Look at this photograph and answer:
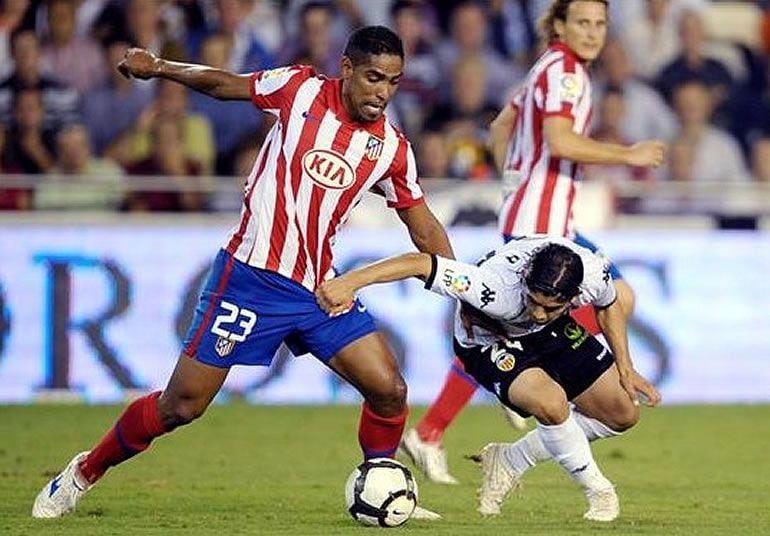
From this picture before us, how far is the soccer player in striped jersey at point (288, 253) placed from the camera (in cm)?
841

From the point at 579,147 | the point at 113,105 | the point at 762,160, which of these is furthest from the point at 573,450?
the point at 762,160

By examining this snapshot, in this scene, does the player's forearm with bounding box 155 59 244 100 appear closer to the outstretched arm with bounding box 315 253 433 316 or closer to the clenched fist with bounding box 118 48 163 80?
the clenched fist with bounding box 118 48 163 80

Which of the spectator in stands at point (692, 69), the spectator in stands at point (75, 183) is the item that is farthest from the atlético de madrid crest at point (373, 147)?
the spectator in stands at point (692, 69)

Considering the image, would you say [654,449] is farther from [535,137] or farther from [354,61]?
[354,61]

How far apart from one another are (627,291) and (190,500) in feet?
8.23

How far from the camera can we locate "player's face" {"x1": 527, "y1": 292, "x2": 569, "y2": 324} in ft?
27.1

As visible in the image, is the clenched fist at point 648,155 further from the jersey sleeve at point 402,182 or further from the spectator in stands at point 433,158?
the spectator in stands at point 433,158

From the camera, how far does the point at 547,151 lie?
1059 cm

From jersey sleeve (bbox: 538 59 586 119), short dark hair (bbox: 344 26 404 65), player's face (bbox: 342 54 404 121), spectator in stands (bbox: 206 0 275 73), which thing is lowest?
spectator in stands (bbox: 206 0 275 73)

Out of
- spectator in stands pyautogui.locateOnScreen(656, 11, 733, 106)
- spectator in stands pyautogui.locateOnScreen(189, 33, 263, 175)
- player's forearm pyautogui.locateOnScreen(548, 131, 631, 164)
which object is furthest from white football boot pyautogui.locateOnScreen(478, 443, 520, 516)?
spectator in stands pyautogui.locateOnScreen(656, 11, 733, 106)

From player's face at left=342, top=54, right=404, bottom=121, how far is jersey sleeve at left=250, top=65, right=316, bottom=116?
259 millimetres

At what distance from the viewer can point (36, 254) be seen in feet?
48.5

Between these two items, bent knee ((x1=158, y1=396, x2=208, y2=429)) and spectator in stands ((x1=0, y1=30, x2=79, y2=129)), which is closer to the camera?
bent knee ((x1=158, y1=396, x2=208, y2=429))

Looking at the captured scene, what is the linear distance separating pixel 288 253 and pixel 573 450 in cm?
151
